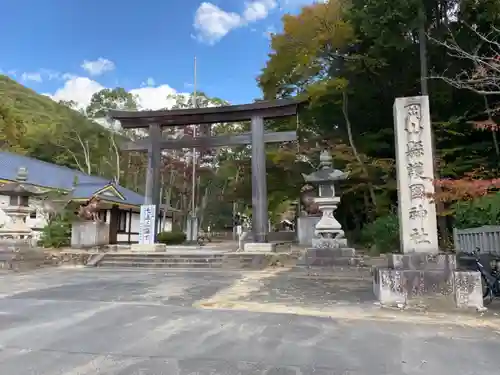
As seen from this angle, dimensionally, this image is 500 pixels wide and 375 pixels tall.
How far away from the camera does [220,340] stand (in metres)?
3.95

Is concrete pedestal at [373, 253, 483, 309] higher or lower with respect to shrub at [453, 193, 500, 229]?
lower

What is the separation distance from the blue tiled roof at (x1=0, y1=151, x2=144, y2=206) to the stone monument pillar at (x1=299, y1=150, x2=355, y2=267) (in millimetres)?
15185

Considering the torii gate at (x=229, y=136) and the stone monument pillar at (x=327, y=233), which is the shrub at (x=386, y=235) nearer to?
the stone monument pillar at (x=327, y=233)

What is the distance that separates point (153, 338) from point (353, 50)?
54.0 feet

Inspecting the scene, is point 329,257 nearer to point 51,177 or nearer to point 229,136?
point 229,136

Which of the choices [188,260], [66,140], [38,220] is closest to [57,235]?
[188,260]

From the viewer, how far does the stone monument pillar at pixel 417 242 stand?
557 centimetres

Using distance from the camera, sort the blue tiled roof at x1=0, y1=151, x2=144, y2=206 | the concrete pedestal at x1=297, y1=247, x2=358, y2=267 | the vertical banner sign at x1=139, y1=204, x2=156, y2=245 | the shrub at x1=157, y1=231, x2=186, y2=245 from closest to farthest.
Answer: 1. the concrete pedestal at x1=297, y1=247, x2=358, y2=267
2. the vertical banner sign at x1=139, y1=204, x2=156, y2=245
3. the blue tiled roof at x1=0, y1=151, x2=144, y2=206
4. the shrub at x1=157, y1=231, x2=186, y2=245

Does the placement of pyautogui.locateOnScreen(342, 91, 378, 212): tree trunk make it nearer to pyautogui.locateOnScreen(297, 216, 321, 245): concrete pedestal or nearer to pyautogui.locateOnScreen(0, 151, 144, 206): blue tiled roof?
pyautogui.locateOnScreen(297, 216, 321, 245): concrete pedestal

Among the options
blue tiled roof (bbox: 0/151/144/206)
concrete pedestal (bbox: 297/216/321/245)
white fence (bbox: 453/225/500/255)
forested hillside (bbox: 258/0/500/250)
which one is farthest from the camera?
blue tiled roof (bbox: 0/151/144/206)

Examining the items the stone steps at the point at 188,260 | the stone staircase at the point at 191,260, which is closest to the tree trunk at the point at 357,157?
the stone staircase at the point at 191,260

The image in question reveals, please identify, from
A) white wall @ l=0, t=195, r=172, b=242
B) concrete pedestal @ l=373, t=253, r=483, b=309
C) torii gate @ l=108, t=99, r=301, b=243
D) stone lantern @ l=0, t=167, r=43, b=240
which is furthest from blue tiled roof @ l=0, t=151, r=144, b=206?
concrete pedestal @ l=373, t=253, r=483, b=309

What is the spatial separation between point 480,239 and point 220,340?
7126 millimetres

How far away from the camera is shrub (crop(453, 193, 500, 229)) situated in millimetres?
8102
